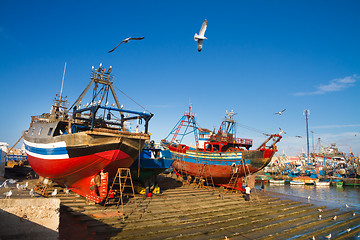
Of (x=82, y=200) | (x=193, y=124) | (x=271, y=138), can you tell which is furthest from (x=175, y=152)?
(x=82, y=200)

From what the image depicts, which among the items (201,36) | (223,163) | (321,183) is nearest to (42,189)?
(201,36)

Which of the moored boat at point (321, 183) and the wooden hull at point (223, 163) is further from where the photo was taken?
the moored boat at point (321, 183)

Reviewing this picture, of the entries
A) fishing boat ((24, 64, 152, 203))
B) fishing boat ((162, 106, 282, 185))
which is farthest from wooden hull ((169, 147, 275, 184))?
fishing boat ((24, 64, 152, 203))

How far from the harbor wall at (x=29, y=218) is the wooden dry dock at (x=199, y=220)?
3092 millimetres

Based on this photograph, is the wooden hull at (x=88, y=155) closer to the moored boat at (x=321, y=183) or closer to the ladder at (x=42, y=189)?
the ladder at (x=42, y=189)

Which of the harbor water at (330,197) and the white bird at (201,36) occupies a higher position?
the white bird at (201,36)

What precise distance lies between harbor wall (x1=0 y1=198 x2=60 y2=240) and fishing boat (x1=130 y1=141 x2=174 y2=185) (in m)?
10.3

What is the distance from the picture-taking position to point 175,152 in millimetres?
26484

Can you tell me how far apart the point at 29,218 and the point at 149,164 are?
1102 cm

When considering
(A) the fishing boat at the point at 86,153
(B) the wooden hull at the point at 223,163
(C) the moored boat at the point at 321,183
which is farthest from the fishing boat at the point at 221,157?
(C) the moored boat at the point at 321,183

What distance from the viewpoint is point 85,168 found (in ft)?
37.5

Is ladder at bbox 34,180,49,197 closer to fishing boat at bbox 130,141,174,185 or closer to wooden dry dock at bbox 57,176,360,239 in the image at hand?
wooden dry dock at bbox 57,176,360,239

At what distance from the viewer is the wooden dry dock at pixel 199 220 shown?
879cm

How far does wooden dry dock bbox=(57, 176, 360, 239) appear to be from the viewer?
8.79m
